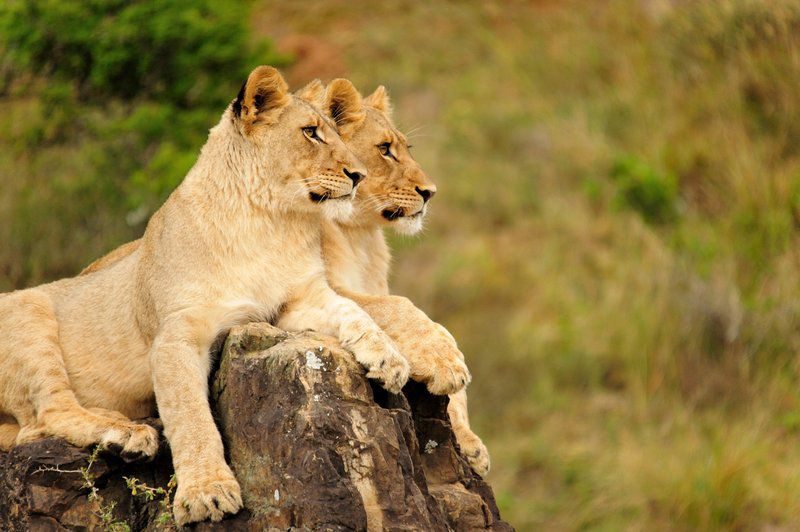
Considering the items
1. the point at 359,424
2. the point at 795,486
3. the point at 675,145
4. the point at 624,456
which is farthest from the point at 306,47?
the point at 359,424

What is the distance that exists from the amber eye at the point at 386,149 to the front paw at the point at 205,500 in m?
2.53

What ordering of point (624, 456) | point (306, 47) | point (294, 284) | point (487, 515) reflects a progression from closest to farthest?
point (487, 515), point (294, 284), point (624, 456), point (306, 47)

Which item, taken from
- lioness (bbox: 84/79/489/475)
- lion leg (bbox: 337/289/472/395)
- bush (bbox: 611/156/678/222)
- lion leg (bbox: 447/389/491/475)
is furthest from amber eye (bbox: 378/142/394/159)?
bush (bbox: 611/156/678/222)

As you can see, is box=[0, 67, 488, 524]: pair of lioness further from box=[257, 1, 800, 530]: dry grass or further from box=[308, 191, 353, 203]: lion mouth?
box=[257, 1, 800, 530]: dry grass

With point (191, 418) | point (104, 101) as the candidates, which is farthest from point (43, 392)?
point (104, 101)

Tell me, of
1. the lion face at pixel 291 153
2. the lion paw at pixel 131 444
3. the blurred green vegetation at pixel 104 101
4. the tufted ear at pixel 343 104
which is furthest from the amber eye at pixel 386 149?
the blurred green vegetation at pixel 104 101

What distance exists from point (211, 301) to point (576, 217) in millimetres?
Answer: 9936

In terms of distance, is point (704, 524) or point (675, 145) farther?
point (675, 145)

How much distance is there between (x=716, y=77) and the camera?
52.7 feet

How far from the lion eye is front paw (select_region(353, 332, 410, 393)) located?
1233mm

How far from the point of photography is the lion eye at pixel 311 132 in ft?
19.8

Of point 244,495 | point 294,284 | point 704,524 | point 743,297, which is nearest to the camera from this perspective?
point 244,495

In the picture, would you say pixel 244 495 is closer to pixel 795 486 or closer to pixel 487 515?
pixel 487 515

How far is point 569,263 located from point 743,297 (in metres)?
2.07
